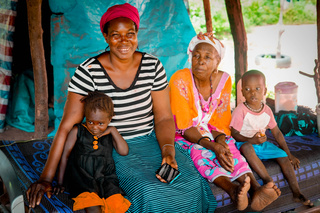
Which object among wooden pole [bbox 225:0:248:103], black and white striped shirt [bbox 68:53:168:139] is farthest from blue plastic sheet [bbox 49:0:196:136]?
black and white striped shirt [bbox 68:53:168:139]

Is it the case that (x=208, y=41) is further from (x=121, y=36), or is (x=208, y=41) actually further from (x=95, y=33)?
(x=95, y=33)

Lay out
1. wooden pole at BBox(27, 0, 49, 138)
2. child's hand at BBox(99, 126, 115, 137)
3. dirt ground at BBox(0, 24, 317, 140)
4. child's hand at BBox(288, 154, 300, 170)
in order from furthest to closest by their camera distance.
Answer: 1. dirt ground at BBox(0, 24, 317, 140)
2. wooden pole at BBox(27, 0, 49, 138)
3. child's hand at BBox(288, 154, 300, 170)
4. child's hand at BBox(99, 126, 115, 137)

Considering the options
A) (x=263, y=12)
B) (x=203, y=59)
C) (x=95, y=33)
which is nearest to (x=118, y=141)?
(x=203, y=59)

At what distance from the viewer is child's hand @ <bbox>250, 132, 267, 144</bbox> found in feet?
8.95

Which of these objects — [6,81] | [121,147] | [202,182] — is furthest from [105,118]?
[6,81]

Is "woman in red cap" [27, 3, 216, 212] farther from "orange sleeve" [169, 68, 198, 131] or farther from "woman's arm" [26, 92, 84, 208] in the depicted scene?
"orange sleeve" [169, 68, 198, 131]

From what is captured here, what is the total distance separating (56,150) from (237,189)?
124 centimetres

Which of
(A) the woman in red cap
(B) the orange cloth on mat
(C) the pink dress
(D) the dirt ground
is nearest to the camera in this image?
(B) the orange cloth on mat

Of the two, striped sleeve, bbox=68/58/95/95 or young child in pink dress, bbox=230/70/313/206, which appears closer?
striped sleeve, bbox=68/58/95/95

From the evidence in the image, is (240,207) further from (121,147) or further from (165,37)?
(165,37)

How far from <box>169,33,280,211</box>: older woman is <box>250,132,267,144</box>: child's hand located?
17 centimetres

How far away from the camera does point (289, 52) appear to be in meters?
8.02

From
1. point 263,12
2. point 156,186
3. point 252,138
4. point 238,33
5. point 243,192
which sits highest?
point 263,12

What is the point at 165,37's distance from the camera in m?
4.38
